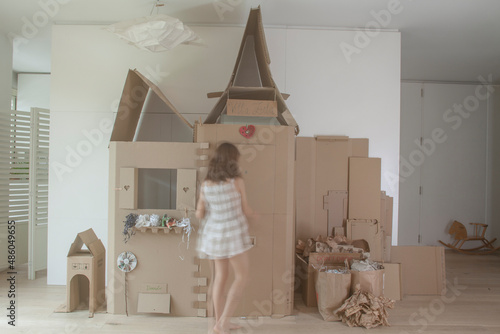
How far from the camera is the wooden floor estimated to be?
9.02ft

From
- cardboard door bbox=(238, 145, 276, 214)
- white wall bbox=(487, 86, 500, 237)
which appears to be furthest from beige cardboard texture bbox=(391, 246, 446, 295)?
white wall bbox=(487, 86, 500, 237)

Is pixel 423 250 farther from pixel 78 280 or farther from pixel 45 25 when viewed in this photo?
pixel 45 25

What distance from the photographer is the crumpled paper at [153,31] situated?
2865 mm

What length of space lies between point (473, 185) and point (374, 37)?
352cm

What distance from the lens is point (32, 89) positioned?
5770mm

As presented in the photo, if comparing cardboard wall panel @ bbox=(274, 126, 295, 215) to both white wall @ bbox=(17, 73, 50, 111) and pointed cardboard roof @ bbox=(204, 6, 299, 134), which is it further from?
white wall @ bbox=(17, 73, 50, 111)

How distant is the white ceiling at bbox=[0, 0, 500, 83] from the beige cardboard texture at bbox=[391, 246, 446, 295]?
228 cm

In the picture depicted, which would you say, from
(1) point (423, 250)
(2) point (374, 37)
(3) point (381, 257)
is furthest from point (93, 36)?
(1) point (423, 250)

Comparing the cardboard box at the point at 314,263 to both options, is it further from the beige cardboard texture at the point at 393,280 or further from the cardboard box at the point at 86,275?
the cardboard box at the point at 86,275

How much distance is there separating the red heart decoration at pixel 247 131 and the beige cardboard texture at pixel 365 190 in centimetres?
119

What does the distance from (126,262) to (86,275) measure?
1.29ft

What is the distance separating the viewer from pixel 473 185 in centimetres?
591

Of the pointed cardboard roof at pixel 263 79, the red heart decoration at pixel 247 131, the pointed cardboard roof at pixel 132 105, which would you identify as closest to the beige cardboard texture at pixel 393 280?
the pointed cardboard roof at pixel 263 79

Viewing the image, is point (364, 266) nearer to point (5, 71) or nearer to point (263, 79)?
point (263, 79)
